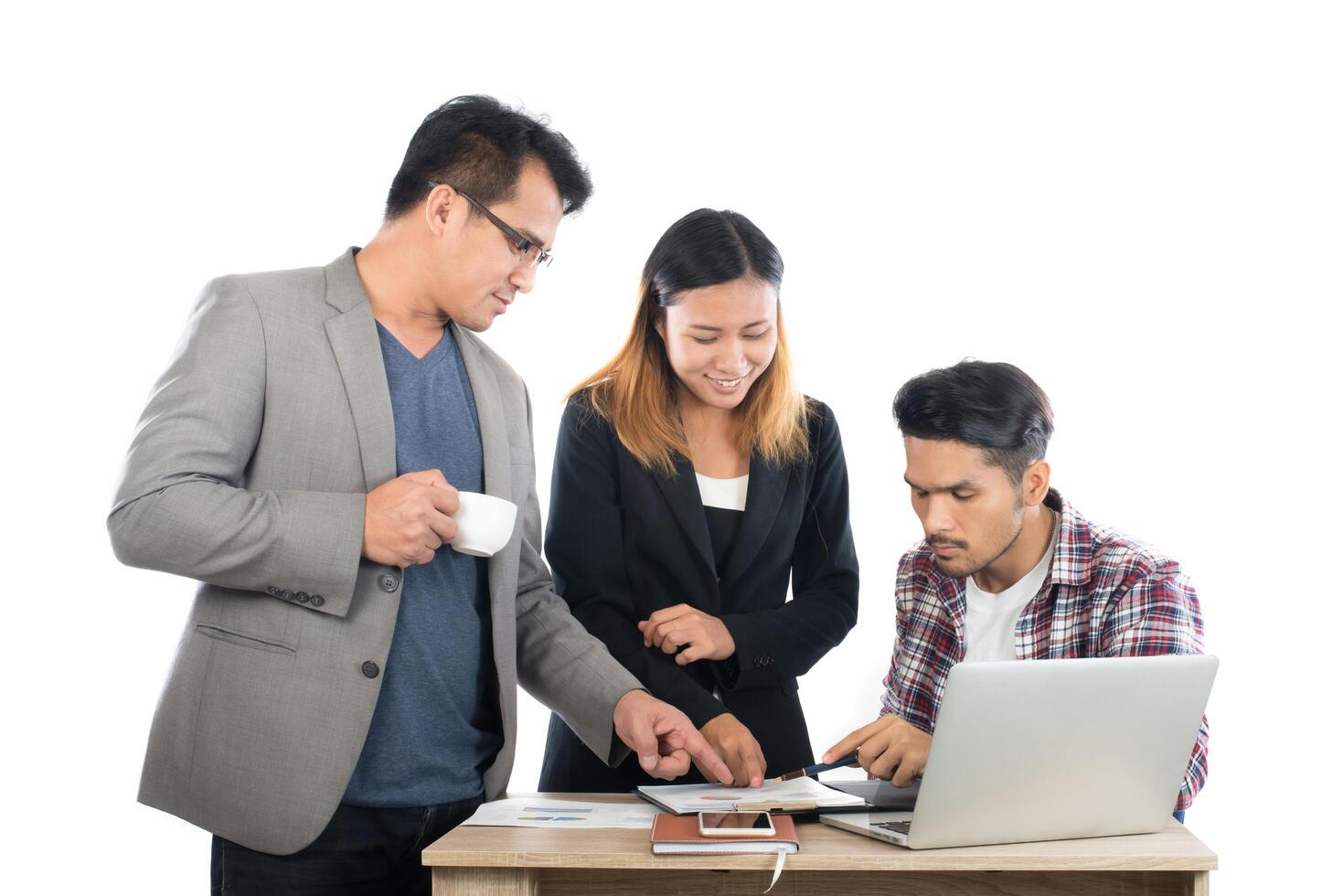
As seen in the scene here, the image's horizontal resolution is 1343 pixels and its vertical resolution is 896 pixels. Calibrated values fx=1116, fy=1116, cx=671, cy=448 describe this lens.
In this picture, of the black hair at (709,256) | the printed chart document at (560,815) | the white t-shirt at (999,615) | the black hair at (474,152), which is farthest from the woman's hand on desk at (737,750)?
the black hair at (474,152)

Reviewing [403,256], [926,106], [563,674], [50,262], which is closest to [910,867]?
[563,674]

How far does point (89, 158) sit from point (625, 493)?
2.00 metres

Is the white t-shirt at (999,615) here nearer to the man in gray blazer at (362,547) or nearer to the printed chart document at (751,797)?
the printed chart document at (751,797)

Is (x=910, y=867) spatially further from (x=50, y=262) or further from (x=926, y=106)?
(x=50, y=262)

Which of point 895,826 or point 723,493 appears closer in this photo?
point 895,826

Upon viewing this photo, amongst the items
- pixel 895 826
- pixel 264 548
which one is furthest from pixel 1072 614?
pixel 264 548

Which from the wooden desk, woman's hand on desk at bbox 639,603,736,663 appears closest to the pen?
the wooden desk

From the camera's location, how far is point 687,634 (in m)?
1.77

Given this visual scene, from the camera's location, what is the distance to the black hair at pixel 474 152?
165 centimetres

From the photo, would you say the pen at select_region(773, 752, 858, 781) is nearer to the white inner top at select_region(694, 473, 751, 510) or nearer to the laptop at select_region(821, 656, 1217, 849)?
the laptop at select_region(821, 656, 1217, 849)

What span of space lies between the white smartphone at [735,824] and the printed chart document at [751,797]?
0.25 ft

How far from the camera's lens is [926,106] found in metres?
3.12

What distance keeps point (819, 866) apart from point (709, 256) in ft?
3.35

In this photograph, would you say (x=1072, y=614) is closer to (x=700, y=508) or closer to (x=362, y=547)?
(x=700, y=508)
